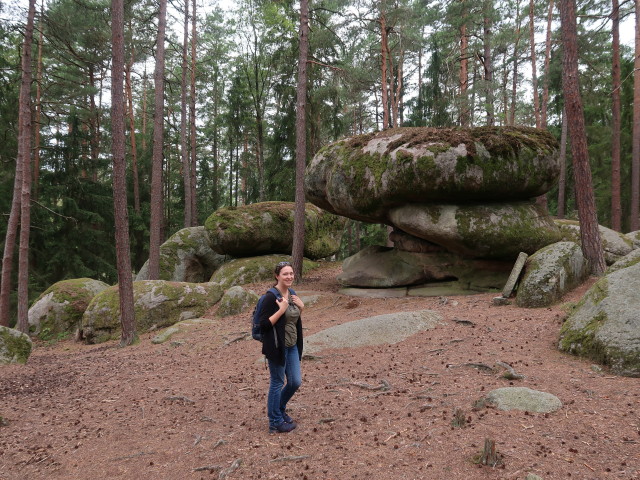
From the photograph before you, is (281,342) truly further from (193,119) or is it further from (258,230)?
(193,119)

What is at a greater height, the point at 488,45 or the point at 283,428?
the point at 488,45

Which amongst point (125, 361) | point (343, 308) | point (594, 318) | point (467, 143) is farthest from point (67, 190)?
point (594, 318)

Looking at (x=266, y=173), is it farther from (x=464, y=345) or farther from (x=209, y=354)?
(x=464, y=345)

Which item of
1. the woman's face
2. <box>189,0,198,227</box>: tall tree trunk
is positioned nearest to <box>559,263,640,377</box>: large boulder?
the woman's face

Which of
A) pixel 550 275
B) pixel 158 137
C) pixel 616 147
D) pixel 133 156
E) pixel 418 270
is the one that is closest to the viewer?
pixel 550 275

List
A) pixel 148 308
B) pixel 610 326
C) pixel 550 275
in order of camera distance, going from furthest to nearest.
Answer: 1. pixel 148 308
2. pixel 550 275
3. pixel 610 326

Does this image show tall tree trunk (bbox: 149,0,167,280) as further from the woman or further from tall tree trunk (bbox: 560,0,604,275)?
tall tree trunk (bbox: 560,0,604,275)

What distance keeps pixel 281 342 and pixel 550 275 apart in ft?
21.5

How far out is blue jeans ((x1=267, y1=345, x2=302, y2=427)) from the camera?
406 centimetres

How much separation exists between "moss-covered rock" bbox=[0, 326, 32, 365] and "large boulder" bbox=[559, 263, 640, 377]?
33.6 ft

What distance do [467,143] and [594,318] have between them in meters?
5.73

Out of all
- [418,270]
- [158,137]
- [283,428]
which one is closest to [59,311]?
[158,137]

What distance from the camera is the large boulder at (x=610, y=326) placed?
4730mm

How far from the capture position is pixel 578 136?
8.87 meters
